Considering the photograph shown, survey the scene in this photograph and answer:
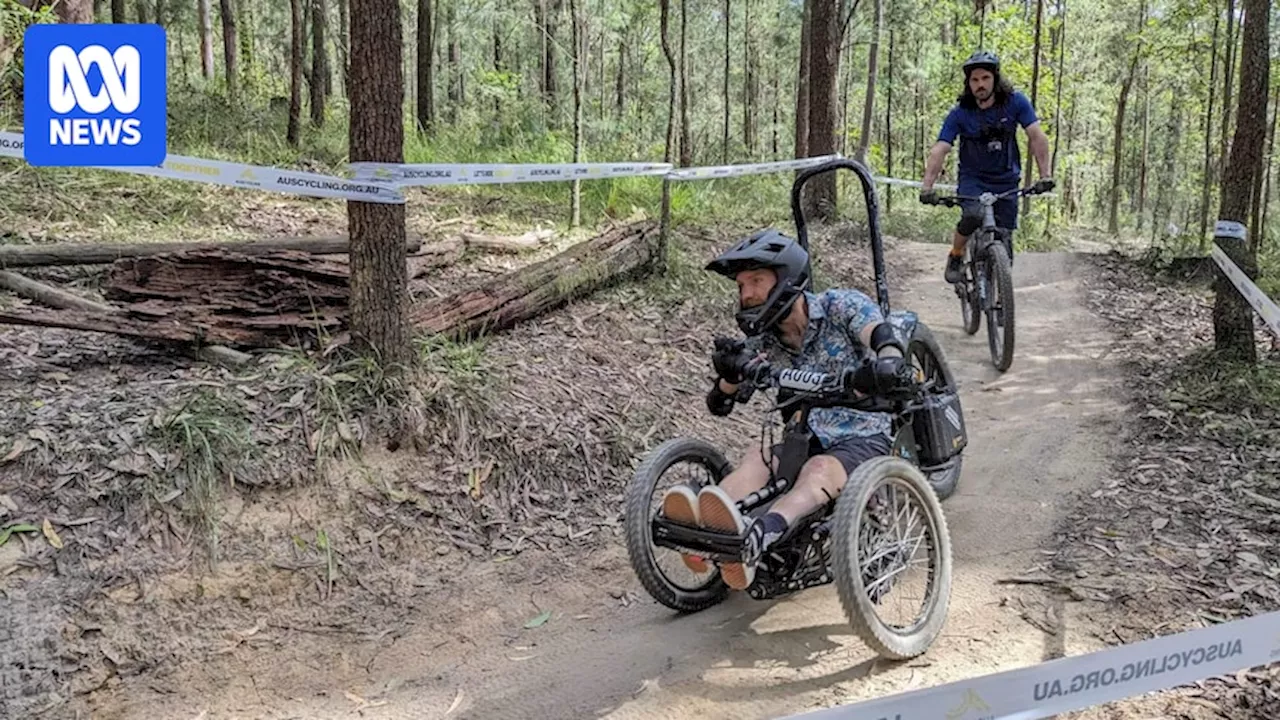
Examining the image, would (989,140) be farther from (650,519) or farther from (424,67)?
(424,67)

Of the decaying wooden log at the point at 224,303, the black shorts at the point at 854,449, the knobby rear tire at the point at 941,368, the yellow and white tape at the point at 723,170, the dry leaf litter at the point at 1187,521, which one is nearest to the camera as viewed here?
the dry leaf litter at the point at 1187,521

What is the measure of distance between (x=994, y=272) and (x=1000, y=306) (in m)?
0.26

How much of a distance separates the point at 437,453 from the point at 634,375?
1742 millimetres

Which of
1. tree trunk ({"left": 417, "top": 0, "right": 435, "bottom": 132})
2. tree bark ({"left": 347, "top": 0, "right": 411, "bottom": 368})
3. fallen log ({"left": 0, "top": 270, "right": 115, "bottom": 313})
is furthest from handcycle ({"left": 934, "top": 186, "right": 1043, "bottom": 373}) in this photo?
tree trunk ({"left": 417, "top": 0, "right": 435, "bottom": 132})

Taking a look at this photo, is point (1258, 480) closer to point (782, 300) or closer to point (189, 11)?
point (782, 300)

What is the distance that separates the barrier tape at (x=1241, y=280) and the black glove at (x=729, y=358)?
320cm

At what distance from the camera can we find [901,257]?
441 inches

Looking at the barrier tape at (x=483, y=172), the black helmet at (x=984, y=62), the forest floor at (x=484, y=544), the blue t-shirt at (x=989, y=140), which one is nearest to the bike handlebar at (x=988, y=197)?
the blue t-shirt at (x=989, y=140)

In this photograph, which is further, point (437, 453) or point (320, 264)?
point (320, 264)

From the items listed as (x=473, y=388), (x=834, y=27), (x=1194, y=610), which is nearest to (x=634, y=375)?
(x=473, y=388)

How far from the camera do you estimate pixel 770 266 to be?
371 centimetres

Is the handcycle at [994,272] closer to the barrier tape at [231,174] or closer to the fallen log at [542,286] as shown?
the fallen log at [542,286]

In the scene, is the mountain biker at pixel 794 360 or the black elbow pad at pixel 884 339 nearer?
the mountain biker at pixel 794 360

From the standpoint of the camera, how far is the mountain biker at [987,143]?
6.71 metres
